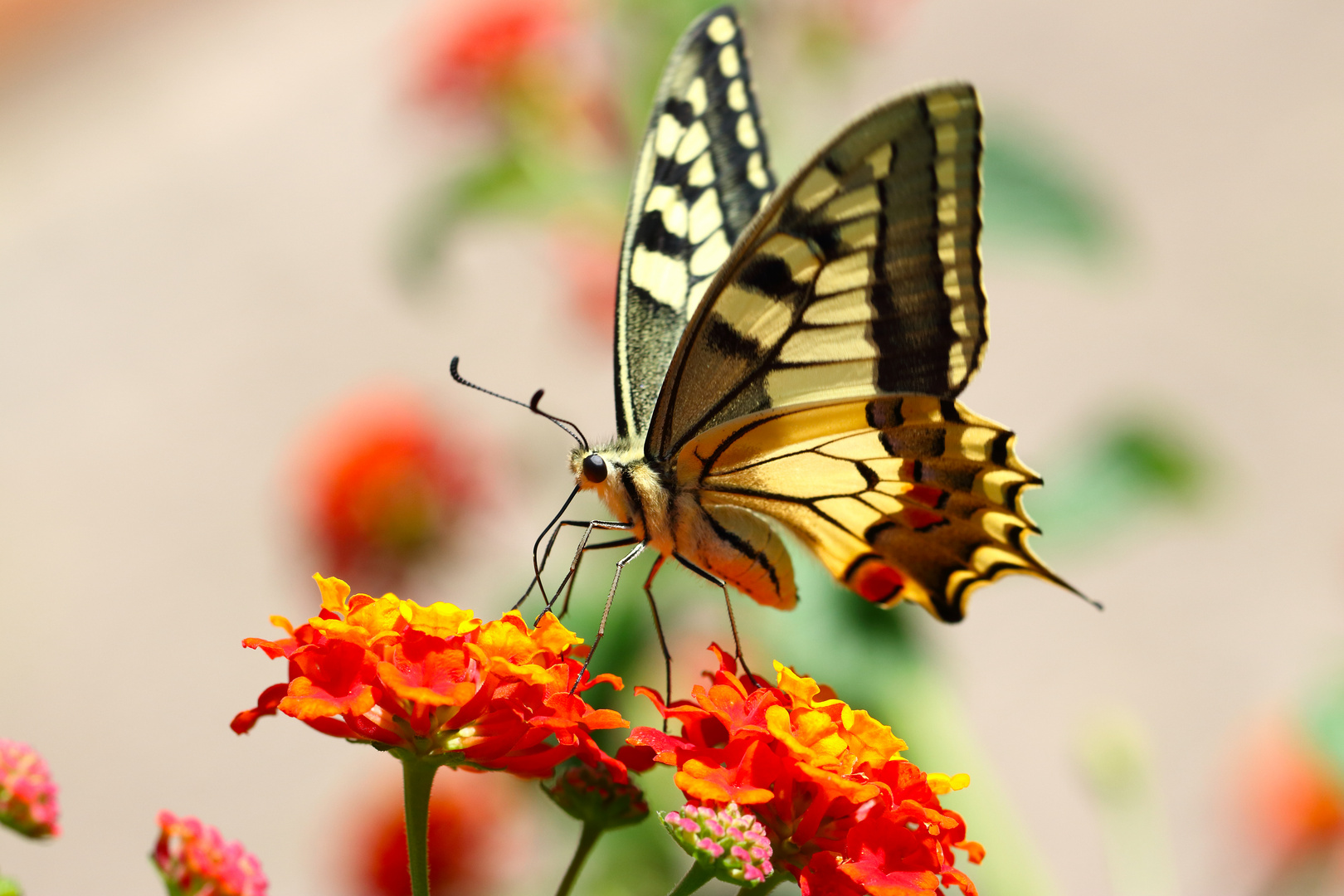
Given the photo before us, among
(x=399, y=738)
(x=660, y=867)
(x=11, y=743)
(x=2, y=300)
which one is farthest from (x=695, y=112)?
(x=2, y=300)

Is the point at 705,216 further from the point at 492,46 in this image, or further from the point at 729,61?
the point at 492,46

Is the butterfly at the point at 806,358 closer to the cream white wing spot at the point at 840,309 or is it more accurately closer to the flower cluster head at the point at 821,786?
the cream white wing spot at the point at 840,309

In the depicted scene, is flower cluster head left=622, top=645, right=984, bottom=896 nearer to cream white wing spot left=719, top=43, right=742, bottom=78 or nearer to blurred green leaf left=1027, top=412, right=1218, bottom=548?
cream white wing spot left=719, top=43, right=742, bottom=78

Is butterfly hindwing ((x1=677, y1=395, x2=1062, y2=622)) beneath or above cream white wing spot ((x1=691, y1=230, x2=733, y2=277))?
beneath

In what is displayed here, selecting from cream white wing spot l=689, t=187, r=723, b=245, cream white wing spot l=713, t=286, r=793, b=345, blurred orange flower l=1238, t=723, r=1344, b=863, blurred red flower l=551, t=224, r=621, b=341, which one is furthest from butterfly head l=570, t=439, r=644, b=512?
blurred orange flower l=1238, t=723, r=1344, b=863

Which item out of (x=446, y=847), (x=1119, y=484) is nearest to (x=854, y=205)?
(x=1119, y=484)

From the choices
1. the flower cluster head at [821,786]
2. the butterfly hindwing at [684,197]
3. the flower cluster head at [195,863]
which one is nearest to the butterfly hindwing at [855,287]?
the butterfly hindwing at [684,197]
